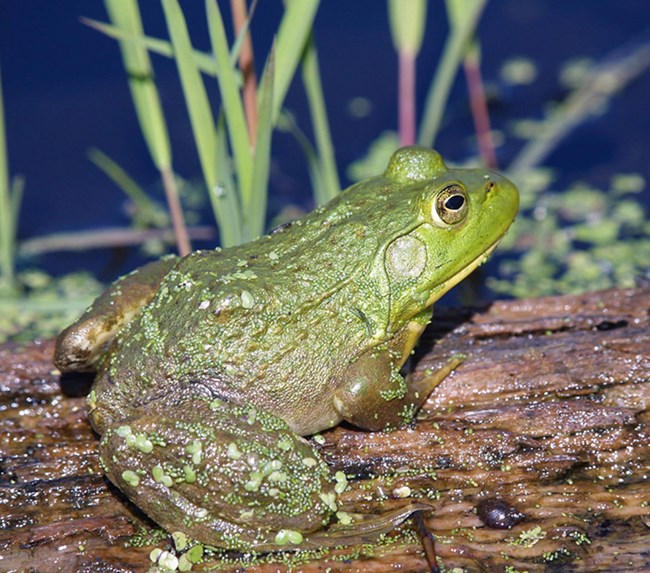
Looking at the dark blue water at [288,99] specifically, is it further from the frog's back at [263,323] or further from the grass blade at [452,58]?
the frog's back at [263,323]

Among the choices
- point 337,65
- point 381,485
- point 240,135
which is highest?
point 337,65

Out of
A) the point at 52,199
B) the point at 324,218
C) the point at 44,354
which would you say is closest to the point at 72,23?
the point at 52,199

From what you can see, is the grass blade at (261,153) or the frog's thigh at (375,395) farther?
the grass blade at (261,153)

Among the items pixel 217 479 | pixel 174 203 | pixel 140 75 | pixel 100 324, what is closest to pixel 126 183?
pixel 174 203

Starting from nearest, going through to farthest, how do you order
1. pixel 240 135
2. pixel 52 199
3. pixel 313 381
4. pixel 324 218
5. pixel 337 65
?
pixel 313 381 < pixel 324 218 < pixel 240 135 < pixel 52 199 < pixel 337 65

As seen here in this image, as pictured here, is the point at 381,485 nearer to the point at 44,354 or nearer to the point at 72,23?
the point at 44,354

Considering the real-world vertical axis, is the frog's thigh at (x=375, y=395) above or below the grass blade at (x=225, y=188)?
below

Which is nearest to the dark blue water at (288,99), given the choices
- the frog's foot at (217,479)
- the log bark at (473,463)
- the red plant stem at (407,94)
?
the red plant stem at (407,94)

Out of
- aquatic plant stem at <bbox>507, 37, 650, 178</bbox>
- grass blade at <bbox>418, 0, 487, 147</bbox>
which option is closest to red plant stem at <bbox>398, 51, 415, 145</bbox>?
grass blade at <bbox>418, 0, 487, 147</bbox>
